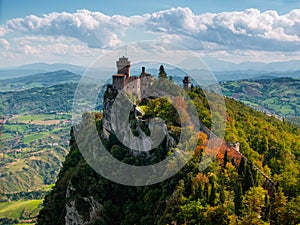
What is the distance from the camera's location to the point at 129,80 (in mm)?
62000

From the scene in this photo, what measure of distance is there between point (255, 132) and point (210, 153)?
28.5m

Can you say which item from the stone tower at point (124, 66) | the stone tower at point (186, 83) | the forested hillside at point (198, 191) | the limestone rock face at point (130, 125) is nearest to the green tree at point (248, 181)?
the forested hillside at point (198, 191)

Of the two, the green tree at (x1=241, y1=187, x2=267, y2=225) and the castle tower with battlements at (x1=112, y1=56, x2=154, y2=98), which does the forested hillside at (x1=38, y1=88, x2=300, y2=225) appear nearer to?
the green tree at (x1=241, y1=187, x2=267, y2=225)

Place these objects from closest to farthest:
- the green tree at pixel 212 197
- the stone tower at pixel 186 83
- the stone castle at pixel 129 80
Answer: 1. the green tree at pixel 212 197
2. the stone castle at pixel 129 80
3. the stone tower at pixel 186 83

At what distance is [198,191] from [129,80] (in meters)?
29.3

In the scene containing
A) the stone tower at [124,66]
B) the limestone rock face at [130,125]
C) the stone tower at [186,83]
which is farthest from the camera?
the stone tower at [186,83]

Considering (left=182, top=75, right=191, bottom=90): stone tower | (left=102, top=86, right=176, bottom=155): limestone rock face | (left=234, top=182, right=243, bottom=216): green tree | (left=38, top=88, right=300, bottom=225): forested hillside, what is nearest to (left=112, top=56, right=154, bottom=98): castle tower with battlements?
(left=102, top=86, right=176, bottom=155): limestone rock face

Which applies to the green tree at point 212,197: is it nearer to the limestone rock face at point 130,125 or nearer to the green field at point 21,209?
the limestone rock face at point 130,125

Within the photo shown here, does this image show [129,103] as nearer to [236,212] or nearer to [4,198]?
[236,212]

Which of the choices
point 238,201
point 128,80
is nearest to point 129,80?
point 128,80

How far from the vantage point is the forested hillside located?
33.8 meters

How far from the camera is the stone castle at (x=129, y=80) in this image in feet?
203

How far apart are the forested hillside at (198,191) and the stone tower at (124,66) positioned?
6.74 meters

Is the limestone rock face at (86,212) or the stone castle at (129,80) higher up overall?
the stone castle at (129,80)
